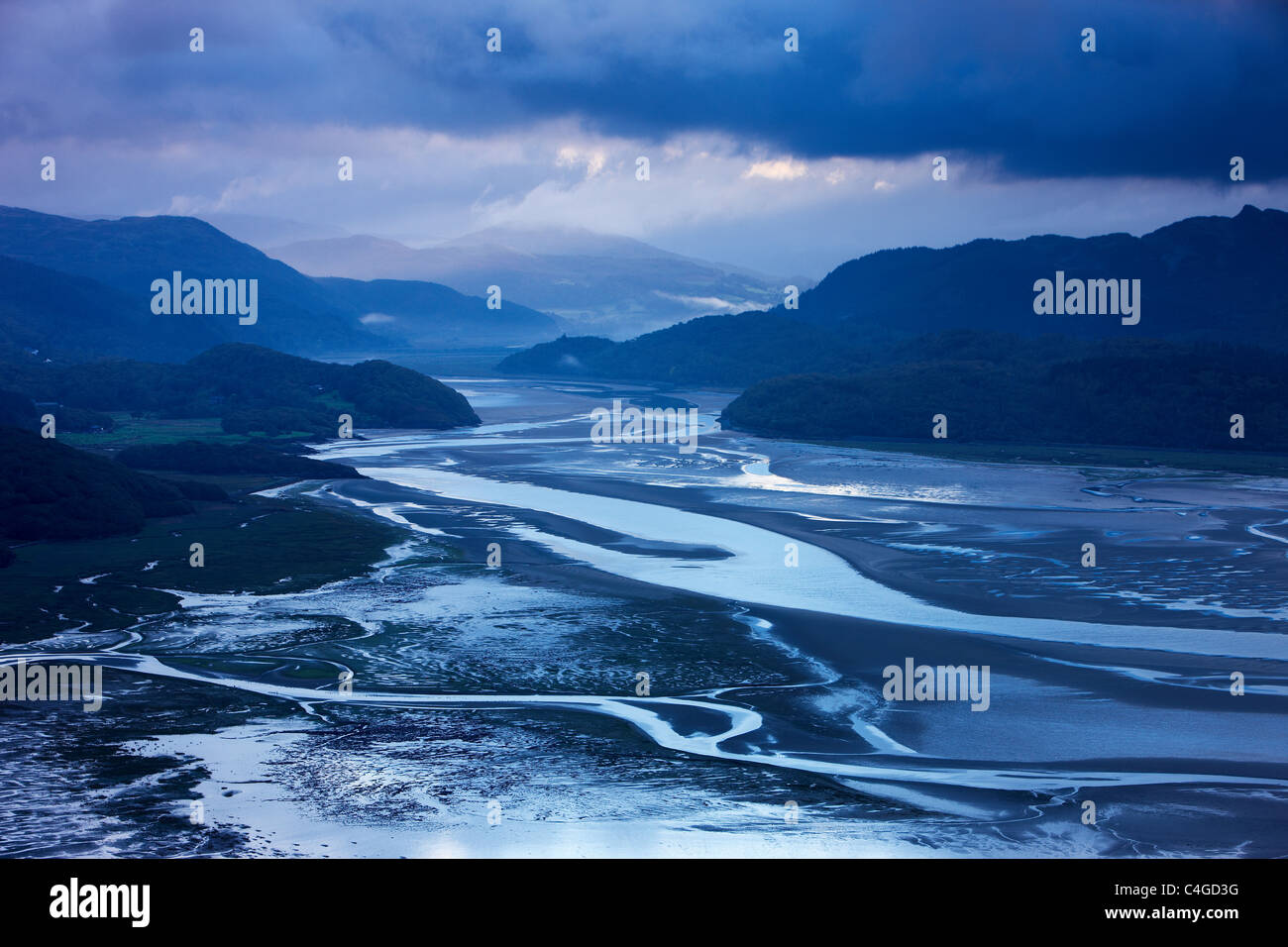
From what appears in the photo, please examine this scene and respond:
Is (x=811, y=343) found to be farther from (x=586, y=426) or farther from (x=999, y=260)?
(x=586, y=426)

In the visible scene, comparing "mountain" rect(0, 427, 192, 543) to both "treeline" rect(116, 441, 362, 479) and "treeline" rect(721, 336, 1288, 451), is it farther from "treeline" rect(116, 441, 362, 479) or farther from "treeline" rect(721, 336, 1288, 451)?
"treeline" rect(721, 336, 1288, 451)

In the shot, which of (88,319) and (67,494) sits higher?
(88,319)

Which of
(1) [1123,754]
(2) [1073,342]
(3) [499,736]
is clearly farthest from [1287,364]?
(3) [499,736]

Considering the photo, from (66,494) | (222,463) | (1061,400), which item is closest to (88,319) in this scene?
(222,463)

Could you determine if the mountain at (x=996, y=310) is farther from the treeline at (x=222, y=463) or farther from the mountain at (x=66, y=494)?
the mountain at (x=66, y=494)

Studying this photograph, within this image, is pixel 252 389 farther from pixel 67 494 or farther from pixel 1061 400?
pixel 1061 400

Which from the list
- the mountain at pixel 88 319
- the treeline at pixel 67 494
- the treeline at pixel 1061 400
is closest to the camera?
the treeline at pixel 67 494

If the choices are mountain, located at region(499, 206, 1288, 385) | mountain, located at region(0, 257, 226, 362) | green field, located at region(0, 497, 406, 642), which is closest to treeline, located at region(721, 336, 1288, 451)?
mountain, located at region(499, 206, 1288, 385)

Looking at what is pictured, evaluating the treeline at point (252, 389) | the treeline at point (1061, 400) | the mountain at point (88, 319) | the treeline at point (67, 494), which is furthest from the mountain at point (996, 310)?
the treeline at point (67, 494)
